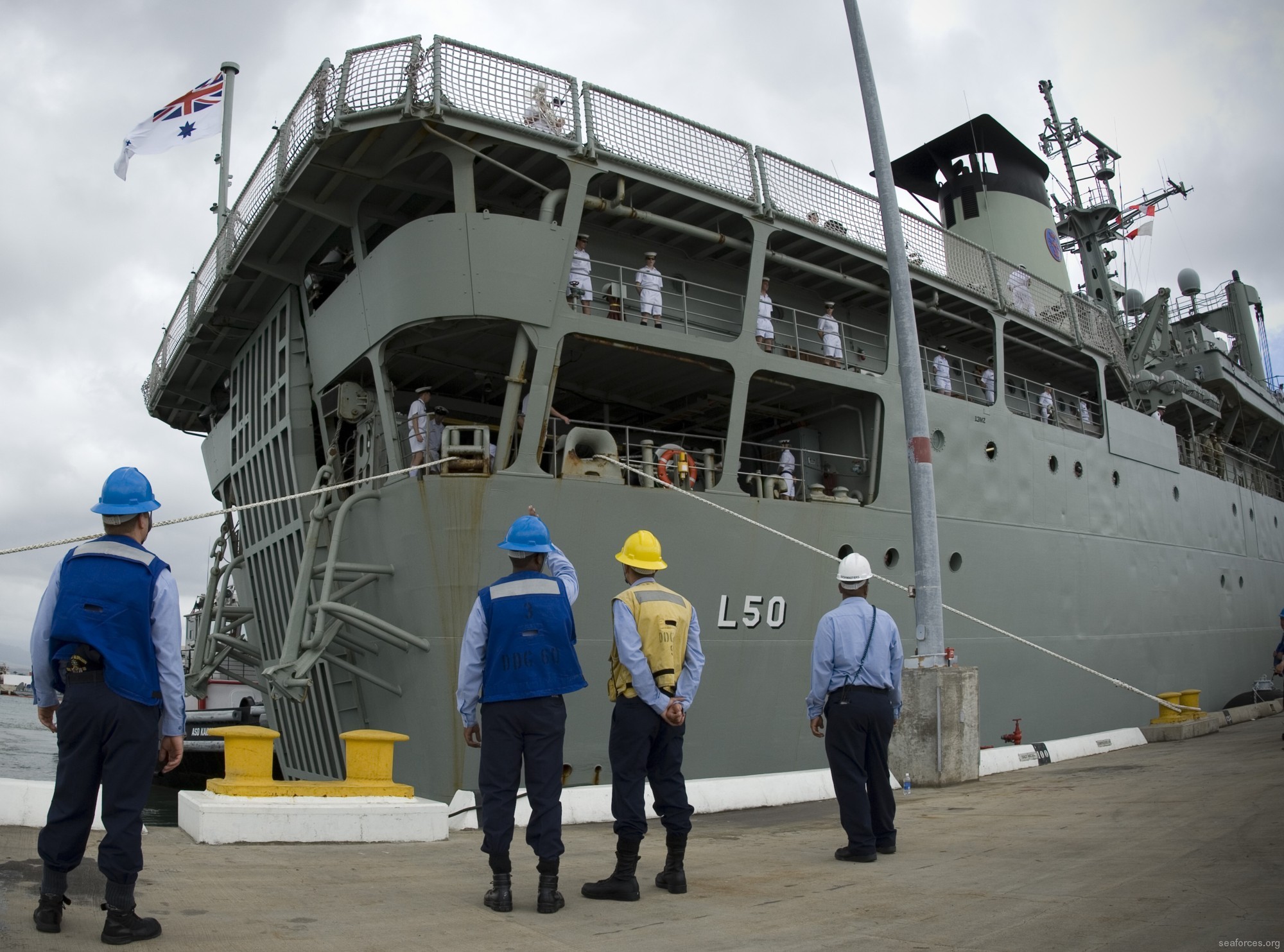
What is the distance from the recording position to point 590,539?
10.5 metres

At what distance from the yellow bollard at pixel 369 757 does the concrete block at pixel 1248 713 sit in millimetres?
12166

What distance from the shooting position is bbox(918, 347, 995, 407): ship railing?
15367 millimetres

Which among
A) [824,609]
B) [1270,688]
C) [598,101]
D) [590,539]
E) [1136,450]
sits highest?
[598,101]

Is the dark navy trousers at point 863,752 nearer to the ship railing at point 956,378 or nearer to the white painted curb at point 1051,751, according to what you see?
the white painted curb at point 1051,751

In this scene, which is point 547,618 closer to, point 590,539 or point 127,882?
point 127,882

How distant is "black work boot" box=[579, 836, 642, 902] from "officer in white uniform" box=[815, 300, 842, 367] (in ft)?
32.6

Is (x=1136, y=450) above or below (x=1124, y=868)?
above

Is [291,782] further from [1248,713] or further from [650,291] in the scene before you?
[1248,713]

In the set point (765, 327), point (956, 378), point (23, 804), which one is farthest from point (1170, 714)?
point (23, 804)

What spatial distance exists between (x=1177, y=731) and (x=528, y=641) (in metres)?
10.9

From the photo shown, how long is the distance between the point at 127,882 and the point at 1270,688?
23.7 m

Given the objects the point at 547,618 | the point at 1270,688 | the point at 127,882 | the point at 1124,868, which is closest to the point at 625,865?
the point at 547,618

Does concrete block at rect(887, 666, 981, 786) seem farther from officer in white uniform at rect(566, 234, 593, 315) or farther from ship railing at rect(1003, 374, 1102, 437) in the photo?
ship railing at rect(1003, 374, 1102, 437)

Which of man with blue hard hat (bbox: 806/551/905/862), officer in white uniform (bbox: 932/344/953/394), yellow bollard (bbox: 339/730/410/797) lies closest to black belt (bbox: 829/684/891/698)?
man with blue hard hat (bbox: 806/551/905/862)
